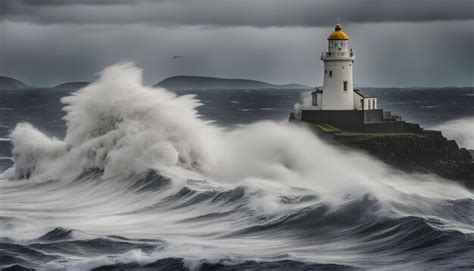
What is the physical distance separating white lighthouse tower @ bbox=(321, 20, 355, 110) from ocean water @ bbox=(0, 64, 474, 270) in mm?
2178

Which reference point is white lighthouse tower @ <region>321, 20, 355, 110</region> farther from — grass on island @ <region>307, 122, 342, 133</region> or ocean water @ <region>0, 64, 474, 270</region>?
ocean water @ <region>0, 64, 474, 270</region>

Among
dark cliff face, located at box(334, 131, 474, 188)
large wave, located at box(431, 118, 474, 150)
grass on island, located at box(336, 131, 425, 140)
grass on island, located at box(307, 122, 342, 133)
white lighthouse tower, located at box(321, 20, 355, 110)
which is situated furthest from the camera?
large wave, located at box(431, 118, 474, 150)

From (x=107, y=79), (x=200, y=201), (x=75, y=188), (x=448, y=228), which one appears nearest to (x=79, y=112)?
(x=107, y=79)

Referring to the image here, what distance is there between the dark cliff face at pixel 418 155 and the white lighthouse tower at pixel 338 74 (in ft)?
11.6

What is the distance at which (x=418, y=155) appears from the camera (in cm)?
3428

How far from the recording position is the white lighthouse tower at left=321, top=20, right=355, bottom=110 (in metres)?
37.4

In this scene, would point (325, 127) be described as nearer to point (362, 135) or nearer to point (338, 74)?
point (362, 135)

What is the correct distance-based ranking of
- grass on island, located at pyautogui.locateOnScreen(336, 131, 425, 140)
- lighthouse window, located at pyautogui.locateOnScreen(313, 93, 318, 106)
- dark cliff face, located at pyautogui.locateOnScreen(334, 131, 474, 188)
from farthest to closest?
1. lighthouse window, located at pyautogui.locateOnScreen(313, 93, 318, 106)
2. grass on island, located at pyautogui.locateOnScreen(336, 131, 425, 140)
3. dark cliff face, located at pyautogui.locateOnScreen(334, 131, 474, 188)

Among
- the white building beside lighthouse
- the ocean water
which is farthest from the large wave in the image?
the ocean water

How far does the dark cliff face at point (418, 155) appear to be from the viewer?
33781mm

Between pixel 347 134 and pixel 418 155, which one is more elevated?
pixel 347 134

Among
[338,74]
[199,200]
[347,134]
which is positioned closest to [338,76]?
[338,74]

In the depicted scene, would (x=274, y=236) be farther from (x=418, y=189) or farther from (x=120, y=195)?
(x=418, y=189)

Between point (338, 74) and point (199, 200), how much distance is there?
47.9ft
